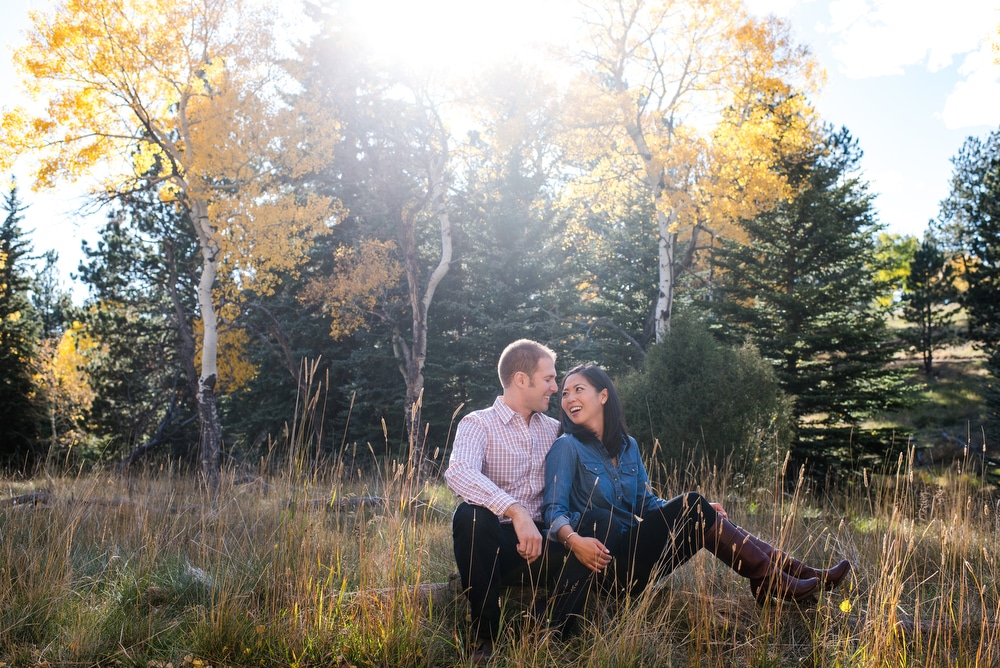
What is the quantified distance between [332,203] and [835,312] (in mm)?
9567

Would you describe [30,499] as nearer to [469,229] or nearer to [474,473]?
[474,473]

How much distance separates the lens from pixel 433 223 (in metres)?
16.2

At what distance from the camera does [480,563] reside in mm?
2908

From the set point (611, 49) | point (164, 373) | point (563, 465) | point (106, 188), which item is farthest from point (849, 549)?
point (164, 373)

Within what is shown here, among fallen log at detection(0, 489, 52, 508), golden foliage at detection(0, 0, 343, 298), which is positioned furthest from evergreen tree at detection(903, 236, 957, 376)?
fallen log at detection(0, 489, 52, 508)

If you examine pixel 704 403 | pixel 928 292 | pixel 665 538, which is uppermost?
pixel 928 292

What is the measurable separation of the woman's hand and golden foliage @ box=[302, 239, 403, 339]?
11264 millimetres

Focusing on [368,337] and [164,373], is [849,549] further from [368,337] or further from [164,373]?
[164,373]

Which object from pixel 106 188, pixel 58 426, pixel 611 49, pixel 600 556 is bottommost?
pixel 58 426

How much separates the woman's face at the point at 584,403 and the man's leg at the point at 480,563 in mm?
634

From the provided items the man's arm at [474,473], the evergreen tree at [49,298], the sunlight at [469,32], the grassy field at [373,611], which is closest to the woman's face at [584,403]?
the man's arm at [474,473]

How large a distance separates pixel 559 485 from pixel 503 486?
320mm

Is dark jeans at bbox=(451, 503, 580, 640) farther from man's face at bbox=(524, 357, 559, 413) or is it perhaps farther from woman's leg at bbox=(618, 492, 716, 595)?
man's face at bbox=(524, 357, 559, 413)

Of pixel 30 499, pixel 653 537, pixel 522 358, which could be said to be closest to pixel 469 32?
pixel 30 499
